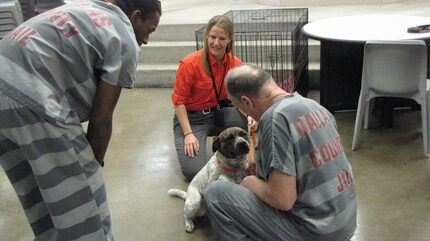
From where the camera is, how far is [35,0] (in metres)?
3.49

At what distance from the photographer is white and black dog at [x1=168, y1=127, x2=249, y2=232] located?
2.25m

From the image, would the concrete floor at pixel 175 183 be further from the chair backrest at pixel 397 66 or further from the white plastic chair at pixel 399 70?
the chair backrest at pixel 397 66

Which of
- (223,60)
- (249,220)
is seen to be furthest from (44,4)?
(249,220)

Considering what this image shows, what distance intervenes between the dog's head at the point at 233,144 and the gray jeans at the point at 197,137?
0.55 metres

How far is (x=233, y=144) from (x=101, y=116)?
0.90 m

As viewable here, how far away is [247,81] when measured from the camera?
1603mm

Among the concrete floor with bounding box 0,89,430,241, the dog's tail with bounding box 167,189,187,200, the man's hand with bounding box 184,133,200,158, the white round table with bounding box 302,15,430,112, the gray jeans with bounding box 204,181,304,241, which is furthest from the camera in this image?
the white round table with bounding box 302,15,430,112

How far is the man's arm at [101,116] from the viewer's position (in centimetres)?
142

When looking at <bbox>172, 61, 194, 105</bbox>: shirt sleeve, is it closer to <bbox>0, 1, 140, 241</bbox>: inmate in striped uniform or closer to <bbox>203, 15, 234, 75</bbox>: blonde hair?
<bbox>203, 15, 234, 75</bbox>: blonde hair

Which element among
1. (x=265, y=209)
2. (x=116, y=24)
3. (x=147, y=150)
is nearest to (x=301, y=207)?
(x=265, y=209)

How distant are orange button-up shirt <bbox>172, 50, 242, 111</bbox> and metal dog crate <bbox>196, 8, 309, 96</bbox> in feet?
2.48

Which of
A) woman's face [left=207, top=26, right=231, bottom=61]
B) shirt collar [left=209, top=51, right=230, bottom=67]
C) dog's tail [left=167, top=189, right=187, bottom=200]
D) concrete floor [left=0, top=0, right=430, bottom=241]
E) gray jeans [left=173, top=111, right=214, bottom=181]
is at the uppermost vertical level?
woman's face [left=207, top=26, right=231, bottom=61]

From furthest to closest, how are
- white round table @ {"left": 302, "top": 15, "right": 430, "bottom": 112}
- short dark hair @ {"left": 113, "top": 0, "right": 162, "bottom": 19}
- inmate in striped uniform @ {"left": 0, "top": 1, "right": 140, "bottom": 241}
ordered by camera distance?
white round table @ {"left": 302, "top": 15, "right": 430, "bottom": 112}
short dark hair @ {"left": 113, "top": 0, "right": 162, "bottom": 19}
inmate in striped uniform @ {"left": 0, "top": 1, "right": 140, "bottom": 241}

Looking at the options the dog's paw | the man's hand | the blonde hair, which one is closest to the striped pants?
the dog's paw
